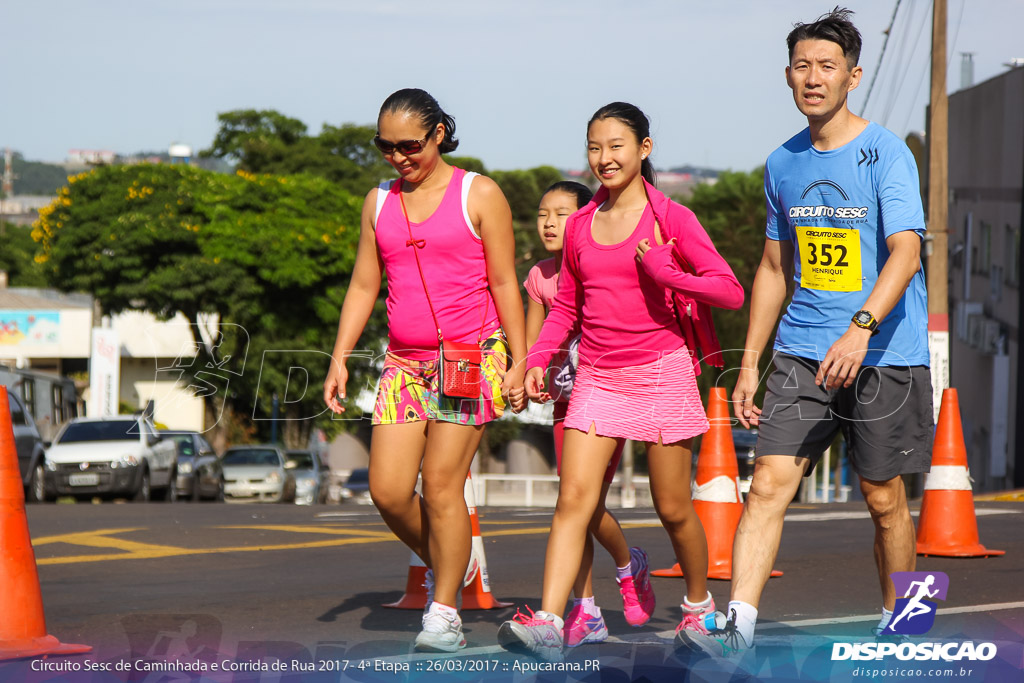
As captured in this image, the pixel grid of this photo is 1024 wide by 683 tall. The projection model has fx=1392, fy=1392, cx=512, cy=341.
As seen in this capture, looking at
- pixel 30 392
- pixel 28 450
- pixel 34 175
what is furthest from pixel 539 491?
pixel 34 175

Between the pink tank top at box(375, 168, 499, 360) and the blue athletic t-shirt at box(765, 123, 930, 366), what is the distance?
1.25 meters

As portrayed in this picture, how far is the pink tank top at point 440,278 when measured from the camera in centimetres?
560

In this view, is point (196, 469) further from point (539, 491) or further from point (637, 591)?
point (539, 491)

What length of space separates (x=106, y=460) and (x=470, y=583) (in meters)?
15.8

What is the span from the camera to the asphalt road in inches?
200

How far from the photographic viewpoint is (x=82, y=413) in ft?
139

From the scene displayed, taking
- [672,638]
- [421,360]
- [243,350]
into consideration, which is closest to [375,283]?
[421,360]

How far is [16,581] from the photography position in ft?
18.4

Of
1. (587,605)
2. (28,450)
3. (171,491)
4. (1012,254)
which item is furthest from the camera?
(1012,254)

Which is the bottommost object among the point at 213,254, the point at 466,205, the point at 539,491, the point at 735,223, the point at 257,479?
the point at 539,491

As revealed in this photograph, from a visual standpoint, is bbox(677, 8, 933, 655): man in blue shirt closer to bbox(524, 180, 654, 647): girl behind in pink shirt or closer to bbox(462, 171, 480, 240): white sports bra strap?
bbox(524, 180, 654, 647): girl behind in pink shirt

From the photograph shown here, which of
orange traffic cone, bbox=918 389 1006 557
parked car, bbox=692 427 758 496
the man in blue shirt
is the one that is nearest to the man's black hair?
the man in blue shirt

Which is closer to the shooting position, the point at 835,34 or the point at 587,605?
the point at 835,34

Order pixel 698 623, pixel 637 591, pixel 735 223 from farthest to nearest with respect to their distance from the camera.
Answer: pixel 735 223 → pixel 637 591 → pixel 698 623
